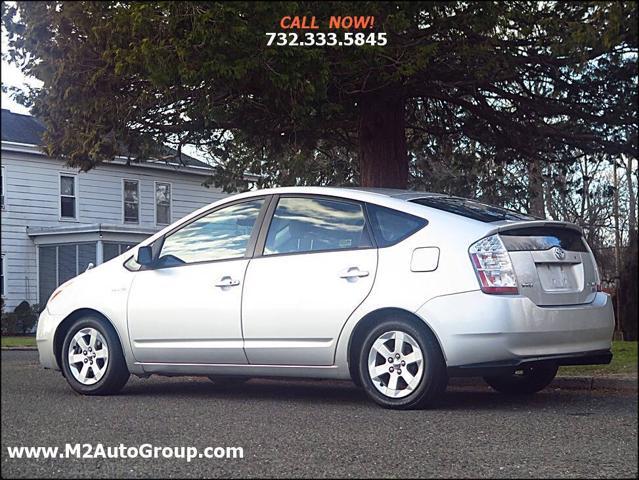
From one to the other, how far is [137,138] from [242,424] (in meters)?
7.79

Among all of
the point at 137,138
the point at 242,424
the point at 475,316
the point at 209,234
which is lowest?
the point at 242,424

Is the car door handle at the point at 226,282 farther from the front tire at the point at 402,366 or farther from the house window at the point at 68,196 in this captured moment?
the house window at the point at 68,196

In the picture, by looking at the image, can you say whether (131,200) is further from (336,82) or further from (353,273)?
(353,273)

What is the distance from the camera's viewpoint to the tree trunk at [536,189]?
54.9ft

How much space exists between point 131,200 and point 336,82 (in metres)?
11.1

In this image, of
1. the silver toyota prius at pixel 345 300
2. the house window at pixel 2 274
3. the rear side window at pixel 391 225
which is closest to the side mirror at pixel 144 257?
the silver toyota prius at pixel 345 300

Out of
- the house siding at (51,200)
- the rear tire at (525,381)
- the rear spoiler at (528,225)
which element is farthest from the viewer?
the house siding at (51,200)

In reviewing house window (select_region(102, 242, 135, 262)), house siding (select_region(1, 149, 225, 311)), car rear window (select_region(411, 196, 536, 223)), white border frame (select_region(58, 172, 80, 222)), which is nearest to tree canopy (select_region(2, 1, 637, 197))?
car rear window (select_region(411, 196, 536, 223))

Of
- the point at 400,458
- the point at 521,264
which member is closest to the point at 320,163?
the point at 521,264

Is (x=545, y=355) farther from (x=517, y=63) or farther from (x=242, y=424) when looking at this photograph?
(x=517, y=63)

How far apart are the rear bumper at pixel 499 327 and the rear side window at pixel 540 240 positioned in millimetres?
377

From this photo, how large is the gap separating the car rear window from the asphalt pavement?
1.31 m

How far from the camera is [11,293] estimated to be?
72.5 feet

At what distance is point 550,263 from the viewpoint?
21.8 ft
